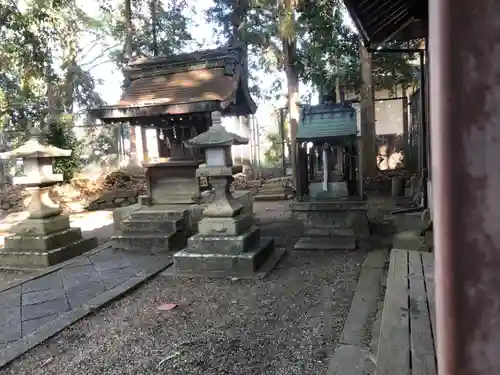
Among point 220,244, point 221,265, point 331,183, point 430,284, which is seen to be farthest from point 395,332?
point 331,183

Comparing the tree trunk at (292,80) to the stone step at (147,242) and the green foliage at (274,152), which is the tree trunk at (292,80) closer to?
the stone step at (147,242)

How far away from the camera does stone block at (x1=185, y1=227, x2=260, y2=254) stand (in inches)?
216

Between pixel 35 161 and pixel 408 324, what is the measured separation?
628cm

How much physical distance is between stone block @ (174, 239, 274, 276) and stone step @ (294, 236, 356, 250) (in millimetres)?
1105

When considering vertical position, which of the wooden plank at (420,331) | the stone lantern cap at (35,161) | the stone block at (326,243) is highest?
Result: the stone lantern cap at (35,161)

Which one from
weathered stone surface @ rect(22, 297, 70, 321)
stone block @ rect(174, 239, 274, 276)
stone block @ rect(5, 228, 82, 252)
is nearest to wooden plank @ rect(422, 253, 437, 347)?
stone block @ rect(174, 239, 274, 276)

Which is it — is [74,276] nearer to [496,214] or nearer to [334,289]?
[334,289]

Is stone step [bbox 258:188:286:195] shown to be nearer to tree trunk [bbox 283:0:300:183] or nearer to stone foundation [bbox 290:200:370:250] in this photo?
tree trunk [bbox 283:0:300:183]

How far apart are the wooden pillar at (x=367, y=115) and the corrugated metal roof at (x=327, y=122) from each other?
4308 mm

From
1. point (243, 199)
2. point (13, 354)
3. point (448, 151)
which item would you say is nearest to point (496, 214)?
point (448, 151)

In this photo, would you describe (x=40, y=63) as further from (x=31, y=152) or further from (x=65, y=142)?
(x=31, y=152)

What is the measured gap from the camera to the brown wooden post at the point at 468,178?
56cm

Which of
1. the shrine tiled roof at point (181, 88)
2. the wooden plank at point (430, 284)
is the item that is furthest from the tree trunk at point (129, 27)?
the wooden plank at point (430, 284)

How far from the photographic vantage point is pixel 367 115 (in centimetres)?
1233
